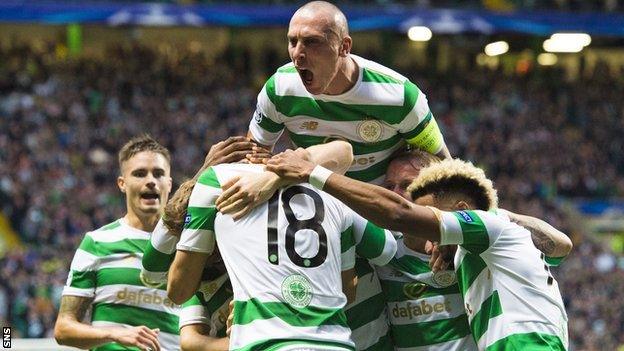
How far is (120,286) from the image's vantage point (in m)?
6.10

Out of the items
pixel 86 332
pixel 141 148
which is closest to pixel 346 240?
pixel 86 332

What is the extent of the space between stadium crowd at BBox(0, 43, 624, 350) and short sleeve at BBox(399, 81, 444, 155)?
446 inches

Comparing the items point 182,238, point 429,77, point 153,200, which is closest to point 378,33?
point 429,77

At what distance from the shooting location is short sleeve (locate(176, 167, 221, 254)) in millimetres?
4363

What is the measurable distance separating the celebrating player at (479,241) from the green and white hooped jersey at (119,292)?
78.6 inches

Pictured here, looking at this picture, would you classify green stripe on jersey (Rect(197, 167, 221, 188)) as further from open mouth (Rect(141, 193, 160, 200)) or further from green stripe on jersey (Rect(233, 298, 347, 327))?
open mouth (Rect(141, 193, 160, 200))

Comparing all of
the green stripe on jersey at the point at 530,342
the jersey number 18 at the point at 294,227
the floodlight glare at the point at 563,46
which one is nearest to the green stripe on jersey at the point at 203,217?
the jersey number 18 at the point at 294,227

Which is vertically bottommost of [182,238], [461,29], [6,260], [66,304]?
[6,260]

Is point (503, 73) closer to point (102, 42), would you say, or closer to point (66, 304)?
point (102, 42)

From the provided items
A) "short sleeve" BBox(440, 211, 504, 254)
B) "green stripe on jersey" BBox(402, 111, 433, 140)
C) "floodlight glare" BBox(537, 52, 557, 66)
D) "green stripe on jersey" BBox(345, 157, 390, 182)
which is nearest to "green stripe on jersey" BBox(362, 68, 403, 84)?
"green stripe on jersey" BBox(402, 111, 433, 140)

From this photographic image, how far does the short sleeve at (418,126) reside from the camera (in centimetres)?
550

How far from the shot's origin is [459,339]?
189 inches

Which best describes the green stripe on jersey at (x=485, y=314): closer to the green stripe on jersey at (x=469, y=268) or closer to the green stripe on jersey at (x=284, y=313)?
the green stripe on jersey at (x=469, y=268)

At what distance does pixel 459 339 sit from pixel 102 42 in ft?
75.4
